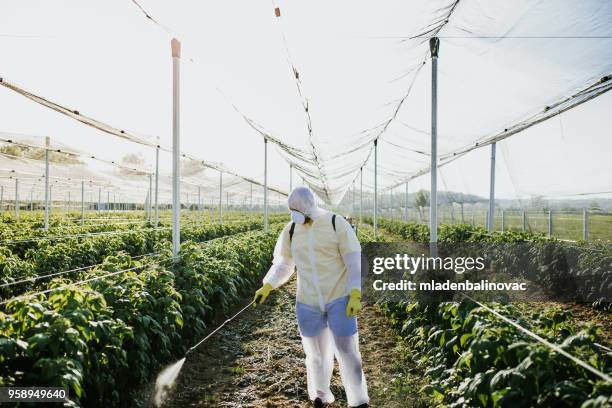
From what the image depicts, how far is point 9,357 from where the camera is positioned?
229cm

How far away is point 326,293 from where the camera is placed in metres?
3.51

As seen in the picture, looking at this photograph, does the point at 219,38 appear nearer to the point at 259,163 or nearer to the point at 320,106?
the point at 320,106

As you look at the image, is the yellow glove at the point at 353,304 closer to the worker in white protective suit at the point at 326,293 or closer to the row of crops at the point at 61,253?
the worker in white protective suit at the point at 326,293

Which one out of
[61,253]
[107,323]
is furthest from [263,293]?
[61,253]

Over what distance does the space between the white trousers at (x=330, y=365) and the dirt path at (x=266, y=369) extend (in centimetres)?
26

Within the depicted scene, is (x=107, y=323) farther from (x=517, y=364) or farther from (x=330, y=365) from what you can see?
(x=517, y=364)

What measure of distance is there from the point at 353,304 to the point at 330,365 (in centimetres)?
77

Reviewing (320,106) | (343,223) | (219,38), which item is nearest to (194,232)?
(320,106)

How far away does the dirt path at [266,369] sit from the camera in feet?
12.6

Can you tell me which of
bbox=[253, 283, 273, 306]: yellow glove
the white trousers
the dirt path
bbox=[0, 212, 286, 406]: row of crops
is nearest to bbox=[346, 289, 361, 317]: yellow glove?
the white trousers

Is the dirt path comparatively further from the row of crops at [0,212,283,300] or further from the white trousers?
the row of crops at [0,212,283,300]

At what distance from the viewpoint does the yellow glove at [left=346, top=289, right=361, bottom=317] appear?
331 cm

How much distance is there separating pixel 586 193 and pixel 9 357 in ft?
49.9

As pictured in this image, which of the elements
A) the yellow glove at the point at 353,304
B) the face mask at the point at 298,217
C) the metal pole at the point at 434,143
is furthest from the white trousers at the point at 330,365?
the metal pole at the point at 434,143
